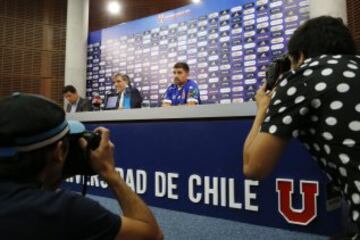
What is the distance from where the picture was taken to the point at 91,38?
7.50 m

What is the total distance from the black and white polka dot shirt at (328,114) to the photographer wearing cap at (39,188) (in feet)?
1.28

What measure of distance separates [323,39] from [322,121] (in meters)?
0.22

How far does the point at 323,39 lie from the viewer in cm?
92

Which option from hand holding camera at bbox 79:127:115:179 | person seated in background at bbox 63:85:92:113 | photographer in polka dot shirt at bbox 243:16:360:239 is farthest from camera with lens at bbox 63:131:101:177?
person seated in background at bbox 63:85:92:113

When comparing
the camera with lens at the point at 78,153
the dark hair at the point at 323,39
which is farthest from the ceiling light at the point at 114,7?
the camera with lens at the point at 78,153

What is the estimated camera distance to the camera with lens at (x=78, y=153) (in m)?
0.82

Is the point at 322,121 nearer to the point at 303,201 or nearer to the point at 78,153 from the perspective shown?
the point at 78,153

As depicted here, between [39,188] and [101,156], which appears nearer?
[39,188]

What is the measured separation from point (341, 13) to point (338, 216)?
11.3 feet

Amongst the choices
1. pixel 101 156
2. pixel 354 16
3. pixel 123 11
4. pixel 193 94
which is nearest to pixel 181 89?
pixel 193 94

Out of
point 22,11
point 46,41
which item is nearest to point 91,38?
point 46,41

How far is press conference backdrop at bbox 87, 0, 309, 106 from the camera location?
5.33 metres

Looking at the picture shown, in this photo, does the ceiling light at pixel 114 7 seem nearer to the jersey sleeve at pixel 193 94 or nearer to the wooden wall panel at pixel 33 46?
the wooden wall panel at pixel 33 46

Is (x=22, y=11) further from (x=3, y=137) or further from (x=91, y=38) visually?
(x=3, y=137)
